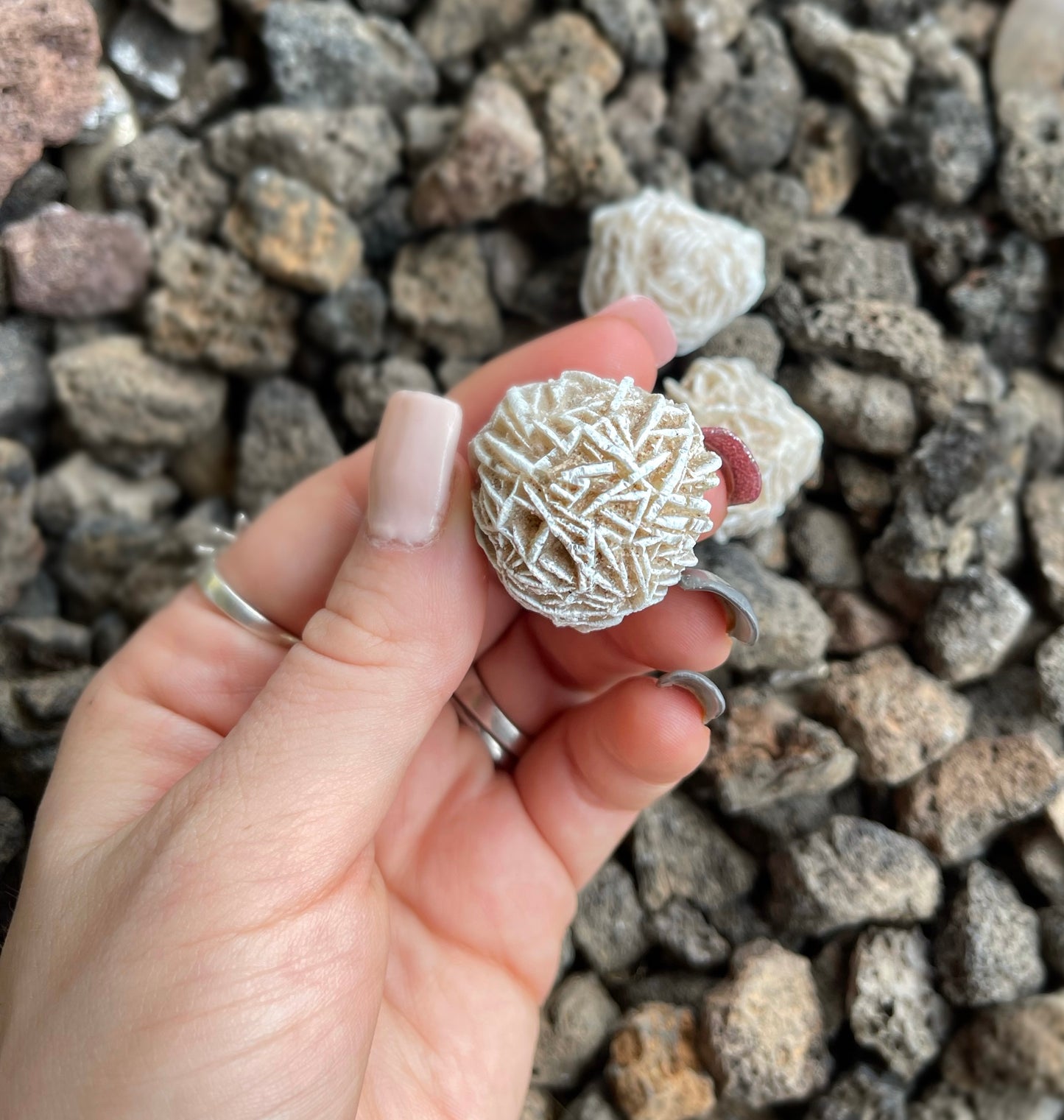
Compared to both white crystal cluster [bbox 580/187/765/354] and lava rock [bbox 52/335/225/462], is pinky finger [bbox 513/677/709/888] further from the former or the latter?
lava rock [bbox 52/335/225/462]

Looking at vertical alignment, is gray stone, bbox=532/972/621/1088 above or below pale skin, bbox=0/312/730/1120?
below

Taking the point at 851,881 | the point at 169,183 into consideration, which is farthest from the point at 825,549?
the point at 169,183

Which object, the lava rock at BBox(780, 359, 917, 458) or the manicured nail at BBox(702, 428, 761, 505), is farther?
the lava rock at BBox(780, 359, 917, 458)

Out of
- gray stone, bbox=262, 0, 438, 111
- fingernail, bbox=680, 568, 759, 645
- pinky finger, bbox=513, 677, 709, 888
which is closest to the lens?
fingernail, bbox=680, 568, 759, 645

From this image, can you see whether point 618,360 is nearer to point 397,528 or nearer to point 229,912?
point 397,528

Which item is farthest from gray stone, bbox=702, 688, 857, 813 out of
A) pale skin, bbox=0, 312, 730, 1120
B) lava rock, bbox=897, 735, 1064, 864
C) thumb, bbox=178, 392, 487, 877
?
thumb, bbox=178, 392, 487, 877

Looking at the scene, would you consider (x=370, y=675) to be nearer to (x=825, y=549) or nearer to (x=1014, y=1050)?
(x=825, y=549)

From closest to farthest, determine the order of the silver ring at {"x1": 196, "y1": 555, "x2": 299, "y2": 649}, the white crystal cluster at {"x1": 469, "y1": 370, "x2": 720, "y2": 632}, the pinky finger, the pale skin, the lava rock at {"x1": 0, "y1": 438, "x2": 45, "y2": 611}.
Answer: the pale skin < the white crystal cluster at {"x1": 469, "y1": 370, "x2": 720, "y2": 632} < the pinky finger < the silver ring at {"x1": 196, "y1": 555, "x2": 299, "y2": 649} < the lava rock at {"x1": 0, "y1": 438, "x2": 45, "y2": 611}
